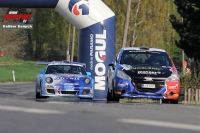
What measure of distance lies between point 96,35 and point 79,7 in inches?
51.7

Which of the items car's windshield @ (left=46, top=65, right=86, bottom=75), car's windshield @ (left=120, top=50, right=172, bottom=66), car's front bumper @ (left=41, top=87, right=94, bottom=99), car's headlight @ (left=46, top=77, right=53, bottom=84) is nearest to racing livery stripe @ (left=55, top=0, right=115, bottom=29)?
car's windshield @ (left=46, top=65, right=86, bottom=75)

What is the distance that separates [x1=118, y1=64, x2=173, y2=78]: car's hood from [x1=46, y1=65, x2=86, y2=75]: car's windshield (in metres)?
4.03

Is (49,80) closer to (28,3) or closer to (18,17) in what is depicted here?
(28,3)

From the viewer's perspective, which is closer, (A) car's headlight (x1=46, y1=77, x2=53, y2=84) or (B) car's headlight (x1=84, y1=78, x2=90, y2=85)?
(A) car's headlight (x1=46, y1=77, x2=53, y2=84)

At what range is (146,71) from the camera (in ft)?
56.5

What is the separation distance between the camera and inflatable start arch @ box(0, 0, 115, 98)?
2494 cm

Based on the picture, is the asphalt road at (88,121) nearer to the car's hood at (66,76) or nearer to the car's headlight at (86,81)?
the car's hood at (66,76)

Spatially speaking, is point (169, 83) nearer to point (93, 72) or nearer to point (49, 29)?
point (93, 72)

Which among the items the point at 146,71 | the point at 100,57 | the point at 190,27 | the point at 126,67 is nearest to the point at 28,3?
the point at 100,57

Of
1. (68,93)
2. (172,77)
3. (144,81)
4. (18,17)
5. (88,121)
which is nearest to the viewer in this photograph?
(88,121)

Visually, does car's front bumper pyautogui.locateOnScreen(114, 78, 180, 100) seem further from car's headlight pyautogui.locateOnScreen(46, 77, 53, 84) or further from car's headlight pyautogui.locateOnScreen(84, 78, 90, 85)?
car's headlight pyautogui.locateOnScreen(46, 77, 53, 84)

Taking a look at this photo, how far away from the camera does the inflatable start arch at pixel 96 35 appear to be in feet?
81.8

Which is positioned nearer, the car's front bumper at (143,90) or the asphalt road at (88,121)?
the asphalt road at (88,121)

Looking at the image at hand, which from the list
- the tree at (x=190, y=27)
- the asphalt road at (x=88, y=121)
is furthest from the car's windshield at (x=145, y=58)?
the tree at (x=190, y=27)
